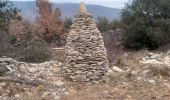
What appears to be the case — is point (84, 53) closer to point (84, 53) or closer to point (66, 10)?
point (84, 53)

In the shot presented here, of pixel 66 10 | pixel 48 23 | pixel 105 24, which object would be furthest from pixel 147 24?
pixel 66 10

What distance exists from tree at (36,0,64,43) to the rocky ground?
10.5m

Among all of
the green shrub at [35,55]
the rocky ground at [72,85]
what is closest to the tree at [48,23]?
the green shrub at [35,55]

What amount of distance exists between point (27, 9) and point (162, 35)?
882cm

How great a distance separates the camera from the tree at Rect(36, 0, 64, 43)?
2380 centimetres

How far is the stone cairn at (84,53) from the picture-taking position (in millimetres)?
11312

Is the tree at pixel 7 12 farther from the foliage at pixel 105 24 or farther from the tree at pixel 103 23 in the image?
the tree at pixel 103 23

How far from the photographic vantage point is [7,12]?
70.0 ft

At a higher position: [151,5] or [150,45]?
[151,5]

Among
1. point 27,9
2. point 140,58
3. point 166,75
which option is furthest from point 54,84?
point 27,9

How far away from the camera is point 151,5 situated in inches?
934

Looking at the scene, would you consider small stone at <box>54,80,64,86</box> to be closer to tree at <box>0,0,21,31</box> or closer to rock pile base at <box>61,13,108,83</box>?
rock pile base at <box>61,13,108,83</box>

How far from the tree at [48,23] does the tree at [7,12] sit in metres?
1.65

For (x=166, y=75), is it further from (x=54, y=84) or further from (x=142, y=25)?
(x=142, y=25)
